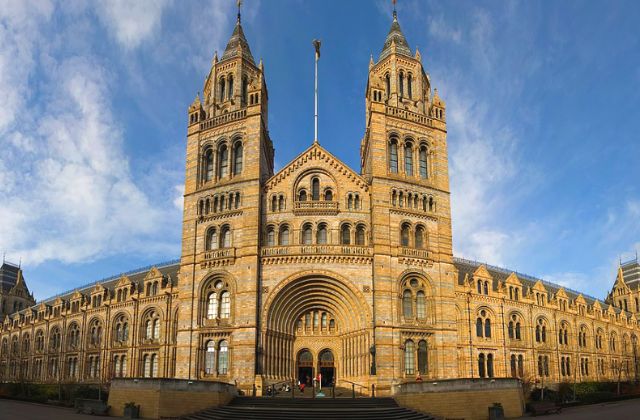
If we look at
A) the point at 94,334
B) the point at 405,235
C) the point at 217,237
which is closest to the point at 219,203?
the point at 217,237

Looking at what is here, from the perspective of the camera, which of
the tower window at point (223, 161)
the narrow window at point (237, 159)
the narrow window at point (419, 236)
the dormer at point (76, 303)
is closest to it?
the narrow window at point (419, 236)

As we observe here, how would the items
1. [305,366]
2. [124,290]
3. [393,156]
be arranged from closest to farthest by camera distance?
[305,366], [393,156], [124,290]

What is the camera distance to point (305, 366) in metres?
45.9

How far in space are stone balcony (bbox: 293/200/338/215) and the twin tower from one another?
0.09m

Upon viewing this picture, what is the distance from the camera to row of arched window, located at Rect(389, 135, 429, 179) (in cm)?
4866

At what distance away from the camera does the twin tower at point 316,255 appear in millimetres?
43844

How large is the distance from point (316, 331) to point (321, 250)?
6.94m

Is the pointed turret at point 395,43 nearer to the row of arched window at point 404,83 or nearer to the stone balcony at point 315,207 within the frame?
the row of arched window at point 404,83

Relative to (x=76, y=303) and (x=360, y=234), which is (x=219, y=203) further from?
(x=76, y=303)

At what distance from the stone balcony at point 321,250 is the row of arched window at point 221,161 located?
825 centimetres

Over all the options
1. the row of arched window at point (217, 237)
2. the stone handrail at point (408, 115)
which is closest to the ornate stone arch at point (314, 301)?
the row of arched window at point (217, 237)

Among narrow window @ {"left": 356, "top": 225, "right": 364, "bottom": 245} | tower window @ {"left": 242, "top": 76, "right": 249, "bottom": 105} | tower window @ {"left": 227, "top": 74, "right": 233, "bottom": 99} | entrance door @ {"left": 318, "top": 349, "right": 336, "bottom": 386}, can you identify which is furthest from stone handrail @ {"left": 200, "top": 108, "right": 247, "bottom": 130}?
entrance door @ {"left": 318, "top": 349, "right": 336, "bottom": 386}

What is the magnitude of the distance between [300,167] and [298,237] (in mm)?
6266

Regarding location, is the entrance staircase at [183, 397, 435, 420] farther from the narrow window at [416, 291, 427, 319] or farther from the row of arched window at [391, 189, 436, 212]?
the row of arched window at [391, 189, 436, 212]
